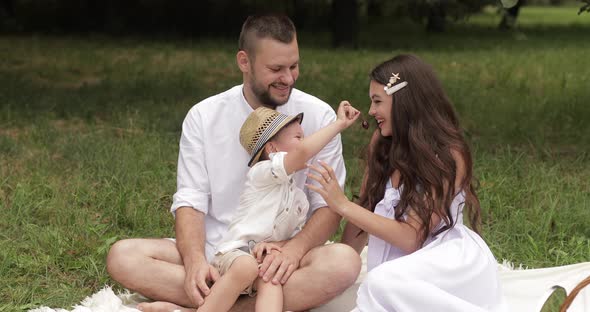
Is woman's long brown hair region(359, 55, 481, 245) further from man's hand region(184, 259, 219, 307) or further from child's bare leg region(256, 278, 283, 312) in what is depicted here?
man's hand region(184, 259, 219, 307)

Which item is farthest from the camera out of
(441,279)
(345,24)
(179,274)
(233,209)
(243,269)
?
(345,24)

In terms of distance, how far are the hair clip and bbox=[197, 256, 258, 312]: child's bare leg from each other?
94 centimetres

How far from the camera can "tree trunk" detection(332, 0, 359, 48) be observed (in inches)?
695

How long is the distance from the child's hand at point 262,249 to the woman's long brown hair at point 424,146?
1.85 ft

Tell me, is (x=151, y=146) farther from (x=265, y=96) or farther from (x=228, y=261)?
(x=228, y=261)

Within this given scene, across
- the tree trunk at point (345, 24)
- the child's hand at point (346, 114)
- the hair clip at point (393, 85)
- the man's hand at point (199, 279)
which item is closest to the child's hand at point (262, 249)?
the man's hand at point (199, 279)

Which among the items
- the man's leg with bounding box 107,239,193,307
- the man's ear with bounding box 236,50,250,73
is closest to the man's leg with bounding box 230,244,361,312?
the man's leg with bounding box 107,239,193,307

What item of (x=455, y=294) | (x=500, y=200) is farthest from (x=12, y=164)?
(x=455, y=294)

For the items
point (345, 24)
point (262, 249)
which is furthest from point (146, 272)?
point (345, 24)

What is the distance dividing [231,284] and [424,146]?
1015mm

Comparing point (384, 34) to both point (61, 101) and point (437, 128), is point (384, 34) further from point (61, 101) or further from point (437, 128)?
point (437, 128)

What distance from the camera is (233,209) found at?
4273 millimetres

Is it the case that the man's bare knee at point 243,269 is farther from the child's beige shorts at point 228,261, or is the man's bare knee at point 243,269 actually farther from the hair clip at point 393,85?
the hair clip at point 393,85

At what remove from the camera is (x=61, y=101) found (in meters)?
9.39
